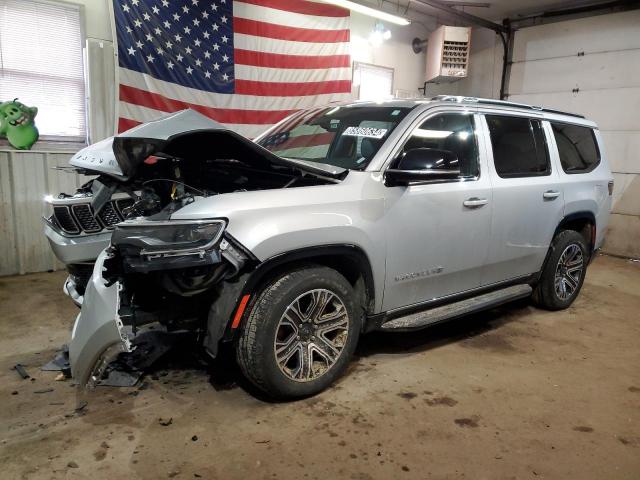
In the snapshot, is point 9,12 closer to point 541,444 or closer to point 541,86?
point 541,444

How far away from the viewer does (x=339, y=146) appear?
3287 millimetres

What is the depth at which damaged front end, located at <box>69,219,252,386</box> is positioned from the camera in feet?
7.08

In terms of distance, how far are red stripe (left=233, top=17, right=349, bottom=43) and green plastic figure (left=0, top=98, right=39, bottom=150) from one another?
2955 mm

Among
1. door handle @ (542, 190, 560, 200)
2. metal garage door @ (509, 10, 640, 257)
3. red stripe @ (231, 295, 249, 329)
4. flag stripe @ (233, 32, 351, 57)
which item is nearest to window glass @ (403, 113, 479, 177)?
door handle @ (542, 190, 560, 200)

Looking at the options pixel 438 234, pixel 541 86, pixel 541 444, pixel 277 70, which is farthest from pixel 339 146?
pixel 541 86

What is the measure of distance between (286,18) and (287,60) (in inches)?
24.2

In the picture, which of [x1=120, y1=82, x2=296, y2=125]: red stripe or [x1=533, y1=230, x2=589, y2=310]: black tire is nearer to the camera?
[x1=533, y1=230, x2=589, y2=310]: black tire

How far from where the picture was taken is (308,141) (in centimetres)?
353

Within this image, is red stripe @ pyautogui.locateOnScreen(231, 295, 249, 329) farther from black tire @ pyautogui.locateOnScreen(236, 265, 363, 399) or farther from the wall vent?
the wall vent

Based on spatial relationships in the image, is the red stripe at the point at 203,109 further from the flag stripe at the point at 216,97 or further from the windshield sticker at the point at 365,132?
the windshield sticker at the point at 365,132

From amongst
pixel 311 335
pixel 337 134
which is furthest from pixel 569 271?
pixel 311 335

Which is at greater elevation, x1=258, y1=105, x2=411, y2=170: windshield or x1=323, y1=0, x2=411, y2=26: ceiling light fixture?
x1=323, y1=0, x2=411, y2=26: ceiling light fixture

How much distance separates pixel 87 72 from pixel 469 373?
531 centimetres

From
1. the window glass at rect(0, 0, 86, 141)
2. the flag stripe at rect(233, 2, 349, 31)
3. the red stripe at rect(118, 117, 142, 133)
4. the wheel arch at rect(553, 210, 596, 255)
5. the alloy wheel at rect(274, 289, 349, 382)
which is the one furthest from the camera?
the flag stripe at rect(233, 2, 349, 31)
